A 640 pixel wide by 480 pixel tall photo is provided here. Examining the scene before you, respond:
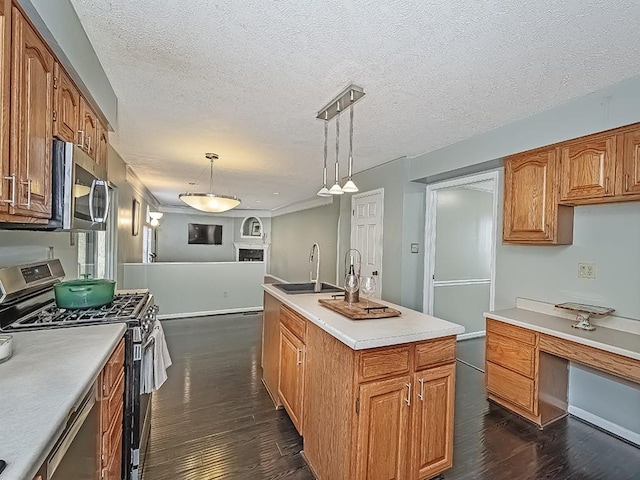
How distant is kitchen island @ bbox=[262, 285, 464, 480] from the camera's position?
154 cm

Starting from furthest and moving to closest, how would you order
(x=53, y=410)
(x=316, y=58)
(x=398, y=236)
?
(x=398, y=236), (x=316, y=58), (x=53, y=410)

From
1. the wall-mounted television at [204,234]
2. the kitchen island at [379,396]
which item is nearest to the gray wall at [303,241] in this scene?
the wall-mounted television at [204,234]

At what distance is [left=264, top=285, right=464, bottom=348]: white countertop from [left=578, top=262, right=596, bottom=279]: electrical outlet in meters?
1.53

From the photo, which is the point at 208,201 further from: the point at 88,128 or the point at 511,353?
the point at 511,353

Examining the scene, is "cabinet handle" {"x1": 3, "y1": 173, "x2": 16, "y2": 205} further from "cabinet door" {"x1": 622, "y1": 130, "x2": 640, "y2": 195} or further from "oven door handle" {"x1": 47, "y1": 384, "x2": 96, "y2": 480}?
"cabinet door" {"x1": 622, "y1": 130, "x2": 640, "y2": 195}

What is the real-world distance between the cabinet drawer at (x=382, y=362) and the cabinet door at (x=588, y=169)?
184 centimetres

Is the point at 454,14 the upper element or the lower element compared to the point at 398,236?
upper

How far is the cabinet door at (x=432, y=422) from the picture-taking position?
1.68 meters

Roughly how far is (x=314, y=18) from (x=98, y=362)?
5.66 feet

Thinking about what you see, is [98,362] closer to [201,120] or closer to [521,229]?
[201,120]

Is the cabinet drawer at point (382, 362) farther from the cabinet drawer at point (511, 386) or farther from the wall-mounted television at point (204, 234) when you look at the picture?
the wall-mounted television at point (204, 234)

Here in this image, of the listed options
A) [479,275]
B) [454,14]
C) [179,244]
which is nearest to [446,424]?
[454,14]

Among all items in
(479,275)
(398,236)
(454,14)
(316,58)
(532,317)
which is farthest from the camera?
(479,275)

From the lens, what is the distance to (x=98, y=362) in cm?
121
